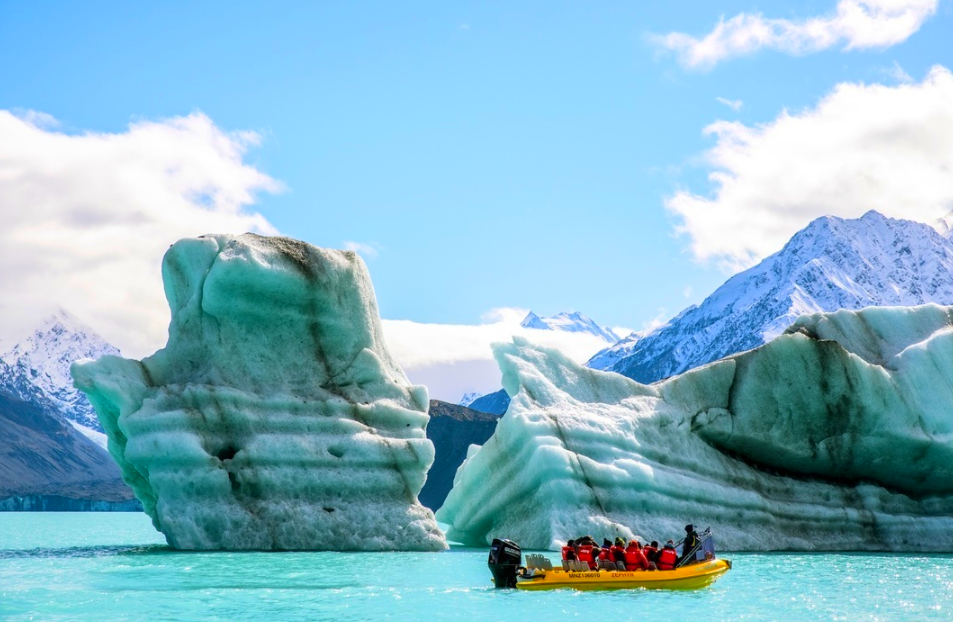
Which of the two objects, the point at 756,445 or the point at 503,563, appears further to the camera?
the point at 756,445

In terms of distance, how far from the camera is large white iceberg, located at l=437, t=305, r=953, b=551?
29.9 meters

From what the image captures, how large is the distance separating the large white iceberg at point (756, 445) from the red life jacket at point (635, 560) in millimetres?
6269

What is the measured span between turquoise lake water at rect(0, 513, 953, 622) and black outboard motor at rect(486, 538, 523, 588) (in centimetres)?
29

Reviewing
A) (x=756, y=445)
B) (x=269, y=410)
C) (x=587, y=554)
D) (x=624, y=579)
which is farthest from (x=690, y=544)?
(x=269, y=410)

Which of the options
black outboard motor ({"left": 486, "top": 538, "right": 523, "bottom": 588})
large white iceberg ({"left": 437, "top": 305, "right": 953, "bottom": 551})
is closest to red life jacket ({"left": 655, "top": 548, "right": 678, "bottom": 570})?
black outboard motor ({"left": 486, "top": 538, "right": 523, "bottom": 588})

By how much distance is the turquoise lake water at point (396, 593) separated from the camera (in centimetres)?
1858

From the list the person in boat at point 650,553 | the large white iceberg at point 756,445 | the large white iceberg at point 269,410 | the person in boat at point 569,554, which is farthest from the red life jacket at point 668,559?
the large white iceberg at point 269,410

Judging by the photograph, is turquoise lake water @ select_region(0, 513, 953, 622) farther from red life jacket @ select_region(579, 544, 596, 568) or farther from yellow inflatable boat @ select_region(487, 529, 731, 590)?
red life jacket @ select_region(579, 544, 596, 568)

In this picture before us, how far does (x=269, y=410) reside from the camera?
1158 inches

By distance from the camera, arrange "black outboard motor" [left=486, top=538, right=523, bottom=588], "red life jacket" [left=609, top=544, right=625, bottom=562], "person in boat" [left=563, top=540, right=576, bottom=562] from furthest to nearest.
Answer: "red life jacket" [left=609, top=544, right=625, bottom=562]
"person in boat" [left=563, top=540, right=576, bottom=562]
"black outboard motor" [left=486, top=538, right=523, bottom=588]

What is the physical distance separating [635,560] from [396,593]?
5.00 metres

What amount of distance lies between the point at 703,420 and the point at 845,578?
816 cm

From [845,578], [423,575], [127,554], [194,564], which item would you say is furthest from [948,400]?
[127,554]

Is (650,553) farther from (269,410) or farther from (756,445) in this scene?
(269,410)
